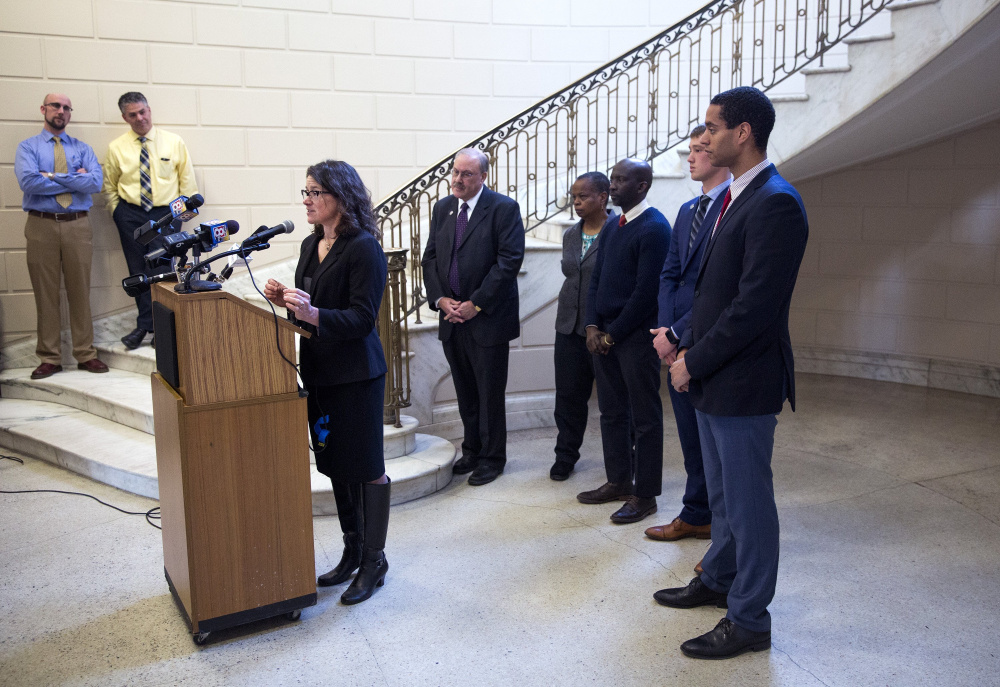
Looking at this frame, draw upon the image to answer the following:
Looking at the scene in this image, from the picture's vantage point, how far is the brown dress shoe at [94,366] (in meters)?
5.28

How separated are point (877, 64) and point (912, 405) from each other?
2289 millimetres

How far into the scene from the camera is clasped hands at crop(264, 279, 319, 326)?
2.49m

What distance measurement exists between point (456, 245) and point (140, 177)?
7.93 feet

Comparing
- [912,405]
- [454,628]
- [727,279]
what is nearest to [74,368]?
[454,628]

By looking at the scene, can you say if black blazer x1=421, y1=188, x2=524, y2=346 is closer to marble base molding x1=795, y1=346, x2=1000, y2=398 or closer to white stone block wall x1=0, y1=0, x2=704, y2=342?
white stone block wall x1=0, y1=0, x2=704, y2=342

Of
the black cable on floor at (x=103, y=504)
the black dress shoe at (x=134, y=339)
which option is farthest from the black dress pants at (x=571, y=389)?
the black dress shoe at (x=134, y=339)

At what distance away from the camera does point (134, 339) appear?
17.5ft

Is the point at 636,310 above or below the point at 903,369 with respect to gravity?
above

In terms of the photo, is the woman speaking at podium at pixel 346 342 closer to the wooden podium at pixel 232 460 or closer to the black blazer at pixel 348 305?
the black blazer at pixel 348 305

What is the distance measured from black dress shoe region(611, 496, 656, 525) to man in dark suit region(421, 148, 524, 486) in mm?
787

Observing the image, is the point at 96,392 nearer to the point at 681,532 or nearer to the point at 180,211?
the point at 180,211

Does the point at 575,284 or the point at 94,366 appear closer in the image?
the point at 575,284

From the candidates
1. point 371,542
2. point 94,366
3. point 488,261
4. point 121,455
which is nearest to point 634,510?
point 371,542

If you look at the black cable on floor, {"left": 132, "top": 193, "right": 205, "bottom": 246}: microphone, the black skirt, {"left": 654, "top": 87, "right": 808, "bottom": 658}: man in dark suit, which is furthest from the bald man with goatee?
{"left": 654, "top": 87, "right": 808, "bottom": 658}: man in dark suit
